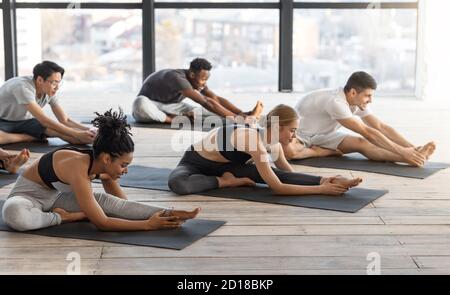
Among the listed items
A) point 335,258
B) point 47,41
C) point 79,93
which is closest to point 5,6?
point 47,41

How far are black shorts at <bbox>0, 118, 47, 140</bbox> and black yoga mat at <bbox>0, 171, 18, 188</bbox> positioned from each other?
1.02 meters

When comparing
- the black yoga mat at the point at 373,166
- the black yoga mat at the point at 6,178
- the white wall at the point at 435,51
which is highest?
the white wall at the point at 435,51

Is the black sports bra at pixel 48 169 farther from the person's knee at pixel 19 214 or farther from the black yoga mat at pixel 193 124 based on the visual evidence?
the black yoga mat at pixel 193 124

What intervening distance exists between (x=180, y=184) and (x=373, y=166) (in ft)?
4.68

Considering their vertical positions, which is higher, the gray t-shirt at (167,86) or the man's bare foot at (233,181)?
the gray t-shirt at (167,86)

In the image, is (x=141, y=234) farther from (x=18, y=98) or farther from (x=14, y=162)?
(x=18, y=98)

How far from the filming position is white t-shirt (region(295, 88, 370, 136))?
5102mm

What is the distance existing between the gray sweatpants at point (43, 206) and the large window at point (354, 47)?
5.69 metres

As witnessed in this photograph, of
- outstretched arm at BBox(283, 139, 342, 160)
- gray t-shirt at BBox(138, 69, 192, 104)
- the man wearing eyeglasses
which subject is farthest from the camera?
gray t-shirt at BBox(138, 69, 192, 104)

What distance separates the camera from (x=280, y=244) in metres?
3.45

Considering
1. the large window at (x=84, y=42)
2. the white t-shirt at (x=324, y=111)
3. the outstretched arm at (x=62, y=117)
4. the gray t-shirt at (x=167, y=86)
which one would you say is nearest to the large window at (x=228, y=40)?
the large window at (x=84, y=42)

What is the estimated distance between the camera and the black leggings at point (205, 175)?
4.35m

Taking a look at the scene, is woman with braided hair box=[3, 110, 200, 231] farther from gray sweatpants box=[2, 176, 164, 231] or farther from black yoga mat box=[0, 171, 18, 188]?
black yoga mat box=[0, 171, 18, 188]

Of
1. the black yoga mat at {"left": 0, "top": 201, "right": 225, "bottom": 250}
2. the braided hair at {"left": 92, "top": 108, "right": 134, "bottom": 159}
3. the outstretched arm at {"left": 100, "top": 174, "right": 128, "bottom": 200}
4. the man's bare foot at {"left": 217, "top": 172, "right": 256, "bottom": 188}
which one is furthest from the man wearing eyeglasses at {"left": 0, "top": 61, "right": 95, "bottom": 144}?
the braided hair at {"left": 92, "top": 108, "right": 134, "bottom": 159}
